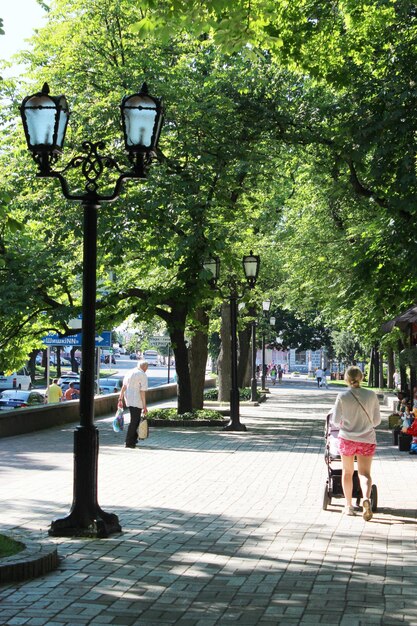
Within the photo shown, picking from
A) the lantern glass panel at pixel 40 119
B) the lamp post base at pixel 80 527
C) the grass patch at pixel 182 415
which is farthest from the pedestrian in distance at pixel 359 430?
the grass patch at pixel 182 415

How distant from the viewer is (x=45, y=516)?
35.2ft

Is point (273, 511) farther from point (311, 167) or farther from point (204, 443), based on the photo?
point (311, 167)

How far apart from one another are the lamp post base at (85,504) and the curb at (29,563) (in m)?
1.27

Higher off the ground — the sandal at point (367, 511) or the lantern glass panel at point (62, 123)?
the lantern glass panel at point (62, 123)

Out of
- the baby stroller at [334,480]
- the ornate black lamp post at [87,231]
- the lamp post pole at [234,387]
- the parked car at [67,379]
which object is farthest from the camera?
the parked car at [67,379]

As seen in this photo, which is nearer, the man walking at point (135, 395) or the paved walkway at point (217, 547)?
the paved walkway at point (217, 547)

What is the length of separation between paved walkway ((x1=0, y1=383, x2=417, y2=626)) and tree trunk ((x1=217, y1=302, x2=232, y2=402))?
66.6ft

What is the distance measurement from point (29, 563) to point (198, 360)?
24.9 m

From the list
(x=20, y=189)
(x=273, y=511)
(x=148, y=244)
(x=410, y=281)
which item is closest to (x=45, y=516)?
(x=273, y=511)

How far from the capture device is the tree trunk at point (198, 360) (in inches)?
1230

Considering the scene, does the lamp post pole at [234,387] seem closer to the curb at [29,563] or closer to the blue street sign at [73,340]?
the blue street sign at [73,340]

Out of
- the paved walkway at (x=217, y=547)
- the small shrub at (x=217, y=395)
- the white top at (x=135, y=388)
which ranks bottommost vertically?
the paved walkway at (x=217, y=547)

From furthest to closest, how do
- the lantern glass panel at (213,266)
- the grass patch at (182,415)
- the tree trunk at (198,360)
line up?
1. the tree trunk at (198,360)
2. the grass patch at (182,415)
3. the lantern glass panel at (213,266)

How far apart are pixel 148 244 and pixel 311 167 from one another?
6.45 m
